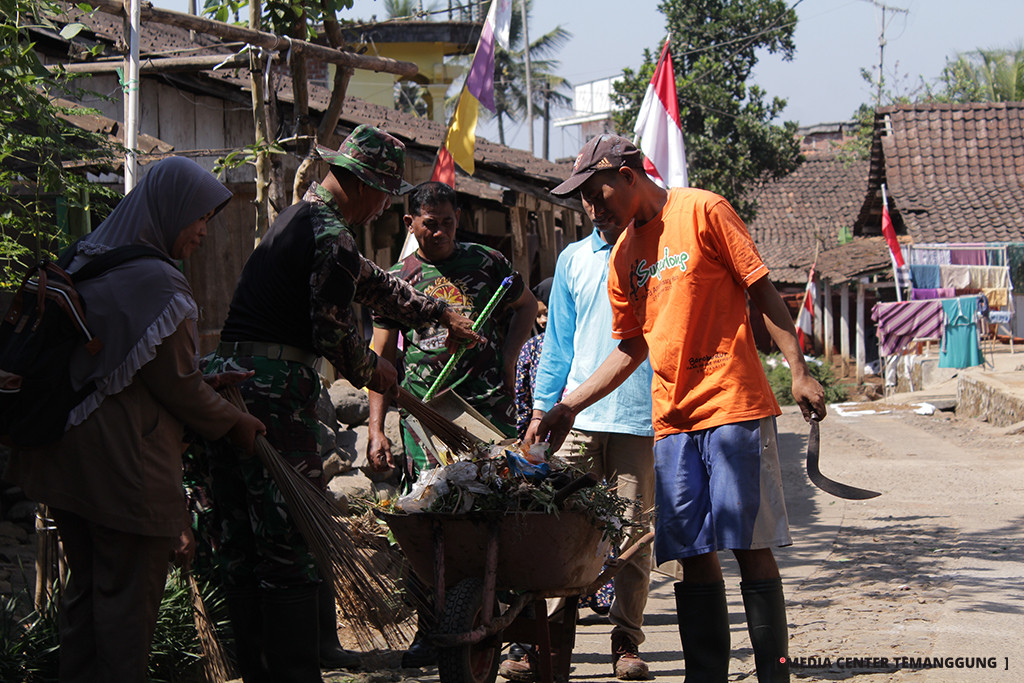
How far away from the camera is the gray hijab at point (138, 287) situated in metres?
2.89

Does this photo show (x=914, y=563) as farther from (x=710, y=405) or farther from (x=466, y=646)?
(x=466, y=646)

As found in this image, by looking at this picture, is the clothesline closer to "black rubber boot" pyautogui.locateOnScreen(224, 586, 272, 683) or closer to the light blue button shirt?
the light blue button shirt

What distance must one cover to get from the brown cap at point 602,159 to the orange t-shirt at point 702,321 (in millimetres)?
247

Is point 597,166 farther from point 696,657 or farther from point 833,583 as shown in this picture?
point 833,583

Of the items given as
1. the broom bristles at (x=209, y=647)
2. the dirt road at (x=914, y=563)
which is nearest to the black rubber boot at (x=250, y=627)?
the broom bristles at (x=209, y=647)

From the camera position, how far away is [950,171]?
22844mm

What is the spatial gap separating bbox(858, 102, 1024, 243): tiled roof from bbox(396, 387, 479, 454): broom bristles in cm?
1841

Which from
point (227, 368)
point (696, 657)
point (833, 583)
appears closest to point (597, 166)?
point (227, 368)

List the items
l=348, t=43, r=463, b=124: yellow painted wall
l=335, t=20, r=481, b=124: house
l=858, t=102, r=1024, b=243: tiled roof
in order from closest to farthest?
1. l=858, t=102, r=1024, b=243: tiled roof
2. l=335, t=20, r=481, b=124: house
3. l=348, t=43, r=463, b=124: yellow painted wall

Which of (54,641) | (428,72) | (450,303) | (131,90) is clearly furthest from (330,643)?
(428,72)

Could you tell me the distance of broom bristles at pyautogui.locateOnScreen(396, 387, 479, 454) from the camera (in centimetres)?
413

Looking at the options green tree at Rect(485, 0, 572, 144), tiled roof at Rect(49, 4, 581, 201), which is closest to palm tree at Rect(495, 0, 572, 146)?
green tree at Rect(485, 0, 572, 144)

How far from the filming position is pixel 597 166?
3.80 metres

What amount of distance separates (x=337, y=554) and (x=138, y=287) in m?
1.09
